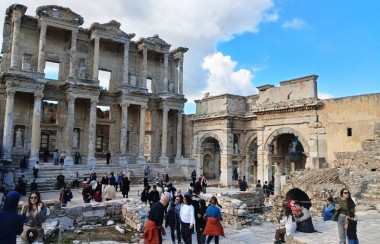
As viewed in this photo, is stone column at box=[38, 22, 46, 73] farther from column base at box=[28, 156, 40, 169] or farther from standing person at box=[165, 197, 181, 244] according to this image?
standing person at box=[165, 197, 181, 244]

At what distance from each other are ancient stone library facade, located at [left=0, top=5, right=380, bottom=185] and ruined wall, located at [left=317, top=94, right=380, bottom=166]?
6cm

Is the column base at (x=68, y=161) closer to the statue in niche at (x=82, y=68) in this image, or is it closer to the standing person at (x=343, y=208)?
the statue in niche at (x=82, y=68)

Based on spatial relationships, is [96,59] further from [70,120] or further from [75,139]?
[75,139]

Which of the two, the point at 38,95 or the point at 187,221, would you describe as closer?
the point at 187,221

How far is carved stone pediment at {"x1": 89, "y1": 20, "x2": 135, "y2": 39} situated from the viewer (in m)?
26.3

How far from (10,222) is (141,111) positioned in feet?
75.8

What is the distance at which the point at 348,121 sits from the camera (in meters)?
18.4

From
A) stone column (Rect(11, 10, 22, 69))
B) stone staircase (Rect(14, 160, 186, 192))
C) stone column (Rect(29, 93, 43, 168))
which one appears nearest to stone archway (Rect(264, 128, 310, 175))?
stone staircase (Rect(14, 160, 186, 192))

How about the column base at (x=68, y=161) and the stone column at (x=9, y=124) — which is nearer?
the stone column at (x=9, y=124)

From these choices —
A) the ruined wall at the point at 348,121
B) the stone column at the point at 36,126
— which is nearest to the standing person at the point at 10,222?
the ruined wall at the point at 348,121

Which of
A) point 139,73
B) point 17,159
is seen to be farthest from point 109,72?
point 17,159

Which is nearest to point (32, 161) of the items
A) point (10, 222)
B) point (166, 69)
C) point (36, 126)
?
point (36, 126)

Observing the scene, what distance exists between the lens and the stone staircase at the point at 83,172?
63.6 ft

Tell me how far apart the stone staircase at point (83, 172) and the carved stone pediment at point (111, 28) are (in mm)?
11545
